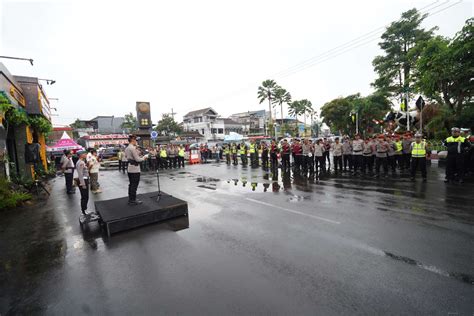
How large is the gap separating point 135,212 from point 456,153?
1091 cm

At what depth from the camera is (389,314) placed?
105 inches

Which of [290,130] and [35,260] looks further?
[290,130]

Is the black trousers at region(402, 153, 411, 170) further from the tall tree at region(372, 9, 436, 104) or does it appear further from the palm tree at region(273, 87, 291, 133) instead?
the palm tree at region(273, 87, 291, 133)

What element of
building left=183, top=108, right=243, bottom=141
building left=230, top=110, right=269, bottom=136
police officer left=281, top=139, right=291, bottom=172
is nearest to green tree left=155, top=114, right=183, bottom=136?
building left=183, top=108, right=243, bottom=141

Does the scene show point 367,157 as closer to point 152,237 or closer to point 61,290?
point 152,237

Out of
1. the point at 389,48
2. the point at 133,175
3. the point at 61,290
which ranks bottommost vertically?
the point at 61,290

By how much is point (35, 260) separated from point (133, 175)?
2.74 m

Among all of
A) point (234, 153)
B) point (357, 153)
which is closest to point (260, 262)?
point (357, 153)

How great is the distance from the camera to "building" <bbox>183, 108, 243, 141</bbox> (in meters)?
56.3

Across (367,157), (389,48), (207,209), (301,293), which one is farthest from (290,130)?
(301,293)

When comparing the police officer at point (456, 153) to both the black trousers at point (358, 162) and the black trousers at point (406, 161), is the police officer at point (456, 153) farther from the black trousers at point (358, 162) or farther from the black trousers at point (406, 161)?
the black trousers at point (358, 162)

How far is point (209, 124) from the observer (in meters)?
55.9

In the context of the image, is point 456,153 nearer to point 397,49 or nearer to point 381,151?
point 381,151

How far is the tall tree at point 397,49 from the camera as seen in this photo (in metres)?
23.6
